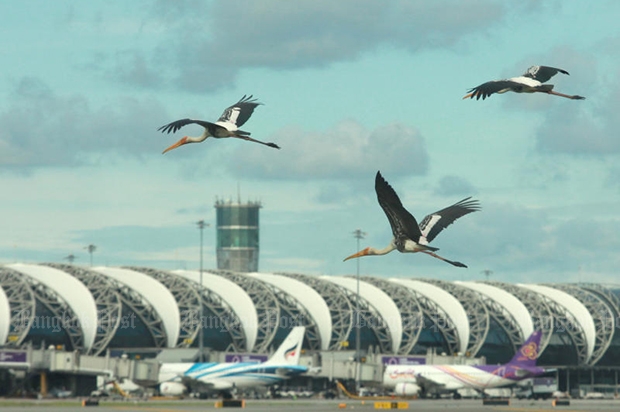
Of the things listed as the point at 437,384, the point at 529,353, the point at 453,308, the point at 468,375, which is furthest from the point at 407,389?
the point at 453,308

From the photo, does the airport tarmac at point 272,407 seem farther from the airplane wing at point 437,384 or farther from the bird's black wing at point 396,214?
the bird's black wing at point 396,214

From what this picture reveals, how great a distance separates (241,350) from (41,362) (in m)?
34.3

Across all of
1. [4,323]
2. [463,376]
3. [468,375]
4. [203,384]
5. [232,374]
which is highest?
[4,323]

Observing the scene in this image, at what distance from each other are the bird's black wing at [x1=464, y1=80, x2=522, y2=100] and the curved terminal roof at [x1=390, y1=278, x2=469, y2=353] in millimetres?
152430

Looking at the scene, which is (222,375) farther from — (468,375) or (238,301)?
(468,375)

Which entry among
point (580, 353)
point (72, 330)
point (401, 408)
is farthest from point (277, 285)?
point (401, 408)

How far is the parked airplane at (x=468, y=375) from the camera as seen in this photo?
15300 cm

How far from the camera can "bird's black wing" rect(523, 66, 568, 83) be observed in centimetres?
3506

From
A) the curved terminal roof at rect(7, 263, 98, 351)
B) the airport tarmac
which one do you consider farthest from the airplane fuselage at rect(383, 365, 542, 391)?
the curved terminal roof at rect(7, 263, 98, 351)

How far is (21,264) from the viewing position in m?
164

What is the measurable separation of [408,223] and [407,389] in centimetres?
12230

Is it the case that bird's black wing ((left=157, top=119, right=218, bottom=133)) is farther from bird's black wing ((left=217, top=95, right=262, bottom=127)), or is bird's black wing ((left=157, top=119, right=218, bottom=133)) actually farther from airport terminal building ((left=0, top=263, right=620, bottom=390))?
airport terminal building ((left=0, top=263, right=620, bottom=390))

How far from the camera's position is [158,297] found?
165625 mm

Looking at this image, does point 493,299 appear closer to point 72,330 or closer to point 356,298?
point 356,298
